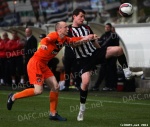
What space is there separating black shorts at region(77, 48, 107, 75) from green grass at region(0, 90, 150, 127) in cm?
117

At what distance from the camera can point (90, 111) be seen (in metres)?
15.0

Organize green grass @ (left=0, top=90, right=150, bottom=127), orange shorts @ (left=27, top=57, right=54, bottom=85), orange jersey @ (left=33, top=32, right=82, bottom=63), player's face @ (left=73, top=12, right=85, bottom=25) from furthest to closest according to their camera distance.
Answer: player's face @ (left=73, top=12, right=85, bottom=25)
orange jersey @ (left=33, top=32, right=82, bottom=63)
orange shorts @ (left=27, top=57, right=54, bottom=85)
green grass @ (left=0, top=90, right=150, bottom=127)

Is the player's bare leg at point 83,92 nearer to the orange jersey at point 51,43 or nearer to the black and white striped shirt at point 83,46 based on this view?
the black and white striped shirt at point 83,46

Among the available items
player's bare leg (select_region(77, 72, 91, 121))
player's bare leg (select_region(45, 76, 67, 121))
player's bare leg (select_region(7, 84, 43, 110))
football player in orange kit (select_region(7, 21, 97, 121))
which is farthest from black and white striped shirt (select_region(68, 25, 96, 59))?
player's bare leg (select_region(7, 84, 43, 110))

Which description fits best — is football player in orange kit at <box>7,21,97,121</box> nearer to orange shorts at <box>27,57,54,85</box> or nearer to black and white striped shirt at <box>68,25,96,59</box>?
orange shorts at <box>27,57,54,85</box>

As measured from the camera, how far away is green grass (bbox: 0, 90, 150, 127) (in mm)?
12523

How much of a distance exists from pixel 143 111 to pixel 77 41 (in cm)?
313

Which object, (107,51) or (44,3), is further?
(44,3)

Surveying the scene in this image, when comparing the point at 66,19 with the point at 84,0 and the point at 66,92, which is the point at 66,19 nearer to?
the point at 84,0

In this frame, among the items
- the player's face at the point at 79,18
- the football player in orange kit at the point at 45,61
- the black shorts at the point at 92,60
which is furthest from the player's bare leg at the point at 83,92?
the player's face at the point at 79,18

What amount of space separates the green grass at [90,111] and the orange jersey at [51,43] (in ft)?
4.76

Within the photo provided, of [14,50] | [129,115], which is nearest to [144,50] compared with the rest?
[14,50]

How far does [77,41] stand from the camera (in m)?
12.8

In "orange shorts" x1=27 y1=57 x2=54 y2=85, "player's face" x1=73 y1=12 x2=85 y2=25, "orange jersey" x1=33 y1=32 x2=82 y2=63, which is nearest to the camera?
"orange shorts" x1=27 y1=57 x2=54 y2=85
